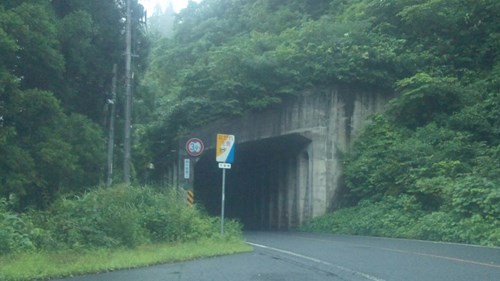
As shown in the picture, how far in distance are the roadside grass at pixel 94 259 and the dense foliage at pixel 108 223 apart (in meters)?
0.50

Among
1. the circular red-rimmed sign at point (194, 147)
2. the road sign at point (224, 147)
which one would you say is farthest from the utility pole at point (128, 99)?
the road sign at point (224, 147)

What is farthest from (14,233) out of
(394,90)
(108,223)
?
(394,90)

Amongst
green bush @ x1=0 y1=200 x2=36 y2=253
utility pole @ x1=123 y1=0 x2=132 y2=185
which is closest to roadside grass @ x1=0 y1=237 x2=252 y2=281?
green bush @ x1=0 y1=200 x2=36 y2=253

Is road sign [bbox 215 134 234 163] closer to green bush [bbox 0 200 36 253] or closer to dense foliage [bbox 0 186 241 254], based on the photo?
dense foliage [bbox 0 186 241 254]

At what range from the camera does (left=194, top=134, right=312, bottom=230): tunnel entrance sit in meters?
36.8

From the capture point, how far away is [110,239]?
15.7 meters

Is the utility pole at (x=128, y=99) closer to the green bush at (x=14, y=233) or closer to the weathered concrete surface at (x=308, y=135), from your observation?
the weathered concrete surface at (x=308, y=135)

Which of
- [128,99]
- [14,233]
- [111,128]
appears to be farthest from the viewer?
[111,128]

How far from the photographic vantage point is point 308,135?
118ft

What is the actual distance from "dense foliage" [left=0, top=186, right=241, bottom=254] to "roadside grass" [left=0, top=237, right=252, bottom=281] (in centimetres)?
50

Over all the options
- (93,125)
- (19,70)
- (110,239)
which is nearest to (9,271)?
(110,239)

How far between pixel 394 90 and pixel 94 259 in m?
26.0

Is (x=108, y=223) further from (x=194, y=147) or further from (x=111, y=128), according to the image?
(x=111, y=128)

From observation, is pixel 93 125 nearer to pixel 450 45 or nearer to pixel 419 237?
pixel 419 237
